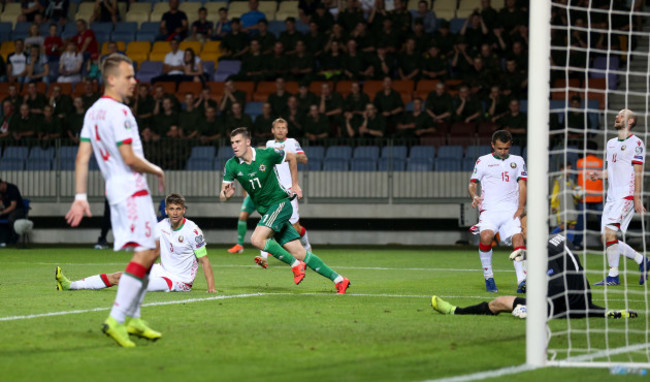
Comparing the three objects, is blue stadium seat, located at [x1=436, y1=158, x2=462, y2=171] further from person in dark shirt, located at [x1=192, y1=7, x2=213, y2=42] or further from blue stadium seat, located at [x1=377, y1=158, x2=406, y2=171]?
person in dark shirt, located at [x1=192, y1=7, x2=213, y2=42]

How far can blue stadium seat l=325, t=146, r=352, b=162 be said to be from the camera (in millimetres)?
24203

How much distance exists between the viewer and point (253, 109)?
25.4 metres

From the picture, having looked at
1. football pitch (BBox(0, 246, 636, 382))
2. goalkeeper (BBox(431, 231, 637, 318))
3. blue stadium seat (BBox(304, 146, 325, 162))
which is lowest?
football pitch (BBox(0, 246, 636, 382))

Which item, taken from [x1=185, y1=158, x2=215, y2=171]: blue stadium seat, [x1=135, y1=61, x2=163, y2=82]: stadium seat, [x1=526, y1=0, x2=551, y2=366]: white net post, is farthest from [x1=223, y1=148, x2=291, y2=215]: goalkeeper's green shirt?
[x1=135, y1=61, x2=163, y2=82]: stadium seat

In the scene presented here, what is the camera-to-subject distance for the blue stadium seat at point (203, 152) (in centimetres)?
2469

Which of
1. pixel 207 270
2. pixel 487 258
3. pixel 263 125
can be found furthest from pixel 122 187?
pixel 263 125

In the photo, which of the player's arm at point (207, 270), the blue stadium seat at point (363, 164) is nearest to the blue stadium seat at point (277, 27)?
the blue stadium seat at point (363, 164)

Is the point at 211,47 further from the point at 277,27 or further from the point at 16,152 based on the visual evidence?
the point at 16,152

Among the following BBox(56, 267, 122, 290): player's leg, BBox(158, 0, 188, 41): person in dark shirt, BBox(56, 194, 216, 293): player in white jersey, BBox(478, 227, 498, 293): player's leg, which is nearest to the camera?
BBox(56, 194, 216, 293): player in white jersey

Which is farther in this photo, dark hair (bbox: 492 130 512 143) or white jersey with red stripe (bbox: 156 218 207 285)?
dark hair (bbox: 492 130 512 143)

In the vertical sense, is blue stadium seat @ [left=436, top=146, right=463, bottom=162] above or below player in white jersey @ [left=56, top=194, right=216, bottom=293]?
above

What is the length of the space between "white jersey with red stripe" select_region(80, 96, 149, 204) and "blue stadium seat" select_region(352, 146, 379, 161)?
1659cm

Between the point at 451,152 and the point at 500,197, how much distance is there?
10913 mm

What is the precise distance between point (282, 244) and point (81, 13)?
21.3 m
